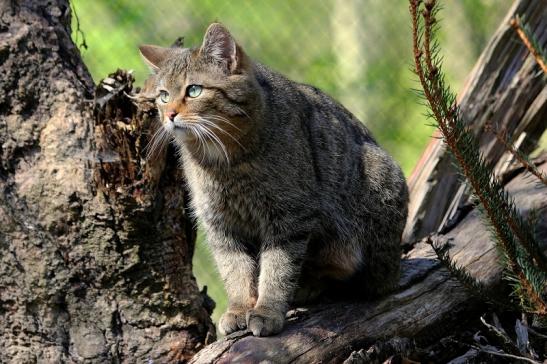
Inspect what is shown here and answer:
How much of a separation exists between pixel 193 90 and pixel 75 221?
77 cm

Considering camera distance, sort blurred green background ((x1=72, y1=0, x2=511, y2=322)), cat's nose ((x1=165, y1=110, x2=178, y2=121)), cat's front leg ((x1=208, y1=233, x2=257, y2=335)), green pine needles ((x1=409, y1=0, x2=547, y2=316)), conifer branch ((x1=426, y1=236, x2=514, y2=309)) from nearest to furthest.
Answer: green pine needles ((x1=409, y1=0, x2=547, y2=316)) < conifer branch ((x1=426, y1=236, x2=514, y2=309)) < cat's nose ((x1=165, y1=110, x2=178, y2=121)) < cat's front leg ((x1=208, y1=233, x2=257, y2=335)) < blurred green background ((x1=72, y1=0, x2=511, y2=322))

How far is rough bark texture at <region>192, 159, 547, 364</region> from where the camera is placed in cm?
304

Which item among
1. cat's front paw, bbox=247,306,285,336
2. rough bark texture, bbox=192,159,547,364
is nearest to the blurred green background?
rough bark texture, bbox=192,159,547,364

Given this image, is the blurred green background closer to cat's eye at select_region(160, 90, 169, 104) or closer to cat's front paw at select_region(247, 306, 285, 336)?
cat's eye at select_region(160, 90, 169, 104)

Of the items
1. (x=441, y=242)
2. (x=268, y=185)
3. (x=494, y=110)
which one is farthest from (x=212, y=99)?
(x=494, y=110)

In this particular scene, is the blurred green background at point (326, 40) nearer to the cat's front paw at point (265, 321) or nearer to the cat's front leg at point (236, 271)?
the cat's front leg at point (236, 271)

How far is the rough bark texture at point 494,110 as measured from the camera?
4.58 metres

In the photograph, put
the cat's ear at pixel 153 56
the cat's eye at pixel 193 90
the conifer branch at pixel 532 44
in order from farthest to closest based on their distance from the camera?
the cat's ear at pixel 153 56, the cat's eye at pixel 193 90, the conifer branch at pixel 532 44

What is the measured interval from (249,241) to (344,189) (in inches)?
20.5

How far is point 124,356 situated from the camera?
332cm

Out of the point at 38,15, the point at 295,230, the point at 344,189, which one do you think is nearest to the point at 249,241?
the point at 295,230

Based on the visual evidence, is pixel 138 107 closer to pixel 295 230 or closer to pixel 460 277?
pixel 295 230

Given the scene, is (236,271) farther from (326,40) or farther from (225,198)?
(326,40)

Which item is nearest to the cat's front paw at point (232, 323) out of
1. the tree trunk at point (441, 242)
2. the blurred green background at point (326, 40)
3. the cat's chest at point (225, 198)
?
the tree trunk at point (441, 242)
